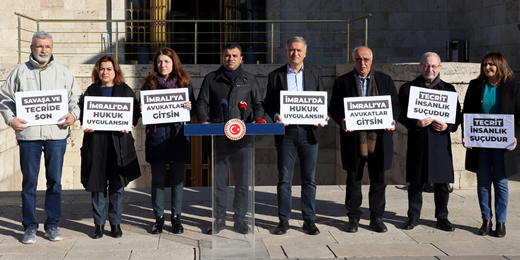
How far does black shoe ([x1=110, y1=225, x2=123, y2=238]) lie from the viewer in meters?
5.45

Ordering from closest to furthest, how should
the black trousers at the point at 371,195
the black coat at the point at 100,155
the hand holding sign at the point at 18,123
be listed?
the hand holding sign at the point at 18,123
the black coat at the point at 100,155
the black trousers at the point at 371,195

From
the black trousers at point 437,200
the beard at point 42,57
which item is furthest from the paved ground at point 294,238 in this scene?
the beard at point 42,57

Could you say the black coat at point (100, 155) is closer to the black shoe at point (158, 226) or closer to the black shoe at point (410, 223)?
the black shoe at point (158, 226)

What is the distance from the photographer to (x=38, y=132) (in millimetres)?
5230

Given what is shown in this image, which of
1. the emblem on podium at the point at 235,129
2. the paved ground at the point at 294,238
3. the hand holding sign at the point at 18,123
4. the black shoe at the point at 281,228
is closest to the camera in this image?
the emblem on podium at the point at 235,129

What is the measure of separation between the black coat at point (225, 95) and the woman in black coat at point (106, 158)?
2.53ft

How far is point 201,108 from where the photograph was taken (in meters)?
5.49

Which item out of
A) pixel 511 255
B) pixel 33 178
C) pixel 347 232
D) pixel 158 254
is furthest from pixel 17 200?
pixel 511 255

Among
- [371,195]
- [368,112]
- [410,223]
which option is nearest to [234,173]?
[368,112]

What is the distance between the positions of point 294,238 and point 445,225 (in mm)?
1685

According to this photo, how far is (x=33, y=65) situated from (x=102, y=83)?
688 millimetres

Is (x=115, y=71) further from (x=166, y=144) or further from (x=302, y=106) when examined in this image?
(x=302, y=106)

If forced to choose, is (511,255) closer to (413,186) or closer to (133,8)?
(413,186)

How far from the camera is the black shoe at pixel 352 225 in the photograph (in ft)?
18.5
